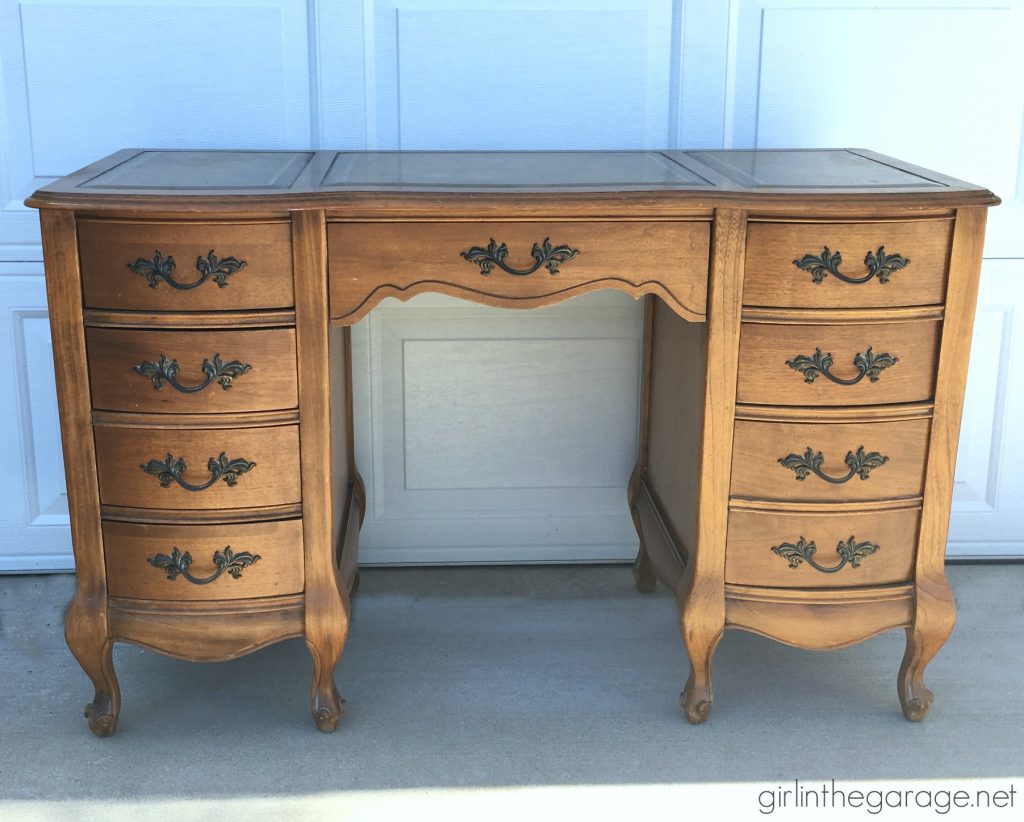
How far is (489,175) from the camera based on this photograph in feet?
6.30

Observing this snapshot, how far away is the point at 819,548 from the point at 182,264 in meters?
1.14

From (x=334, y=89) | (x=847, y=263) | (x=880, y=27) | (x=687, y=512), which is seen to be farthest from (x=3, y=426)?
(x=880, y=27)

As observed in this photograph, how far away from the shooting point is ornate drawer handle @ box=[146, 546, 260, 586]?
6.05 ft

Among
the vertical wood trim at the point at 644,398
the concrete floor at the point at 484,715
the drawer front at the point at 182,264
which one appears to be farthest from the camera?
the vertical wood trim at the point at 644,398

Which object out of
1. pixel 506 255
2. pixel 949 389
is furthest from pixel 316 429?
pixel 949 389

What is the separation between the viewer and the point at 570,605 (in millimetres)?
2436

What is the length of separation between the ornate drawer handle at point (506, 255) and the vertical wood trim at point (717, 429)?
24 centimetres

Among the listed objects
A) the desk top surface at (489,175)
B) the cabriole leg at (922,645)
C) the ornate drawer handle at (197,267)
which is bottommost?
the cabriole leg at (922,645)

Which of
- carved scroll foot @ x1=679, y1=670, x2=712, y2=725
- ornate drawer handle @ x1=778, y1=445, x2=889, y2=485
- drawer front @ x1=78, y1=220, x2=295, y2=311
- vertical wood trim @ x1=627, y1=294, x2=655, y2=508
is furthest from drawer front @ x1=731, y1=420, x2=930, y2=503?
drawer front @ x1=78, y1=220, x2=295, y2=311

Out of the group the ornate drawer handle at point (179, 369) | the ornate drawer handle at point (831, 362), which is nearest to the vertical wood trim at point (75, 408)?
the ornate drawer handle at point (179, 369)

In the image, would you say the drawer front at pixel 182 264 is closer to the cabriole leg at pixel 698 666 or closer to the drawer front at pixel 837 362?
the drawer front at pixel 837 362

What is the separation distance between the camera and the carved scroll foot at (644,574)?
248 centimetres

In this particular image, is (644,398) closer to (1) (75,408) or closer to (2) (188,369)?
(2) (188,369)

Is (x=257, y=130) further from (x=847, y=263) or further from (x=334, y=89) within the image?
(x=847, y=263)
